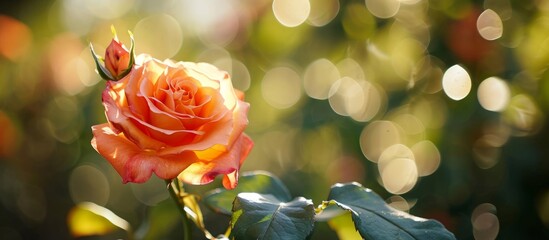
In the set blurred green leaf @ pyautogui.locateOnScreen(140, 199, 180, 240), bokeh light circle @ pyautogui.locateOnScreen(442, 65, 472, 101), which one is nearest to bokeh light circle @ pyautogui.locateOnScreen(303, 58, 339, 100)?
bokeh light circle @ pyautogui.locateOnScreen(442, 65, 472, 101)

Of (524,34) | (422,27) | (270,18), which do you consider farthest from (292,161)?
(524,34)

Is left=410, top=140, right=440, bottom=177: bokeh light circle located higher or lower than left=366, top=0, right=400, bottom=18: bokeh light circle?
lower

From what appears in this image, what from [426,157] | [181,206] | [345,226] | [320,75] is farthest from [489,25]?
[181,206]

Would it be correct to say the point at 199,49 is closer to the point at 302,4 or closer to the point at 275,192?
the point at 302,4

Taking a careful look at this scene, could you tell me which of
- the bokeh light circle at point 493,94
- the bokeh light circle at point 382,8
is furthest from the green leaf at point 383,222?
the bokeh light circle at point 382,8

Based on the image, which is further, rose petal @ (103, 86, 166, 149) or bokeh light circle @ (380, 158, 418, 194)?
bokeh light circle @ (380, 158, 418, 194)

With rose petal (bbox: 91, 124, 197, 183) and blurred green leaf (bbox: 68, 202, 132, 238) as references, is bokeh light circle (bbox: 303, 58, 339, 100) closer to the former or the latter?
blurred green leaf (bbox: 68, 202, 132, 238)
